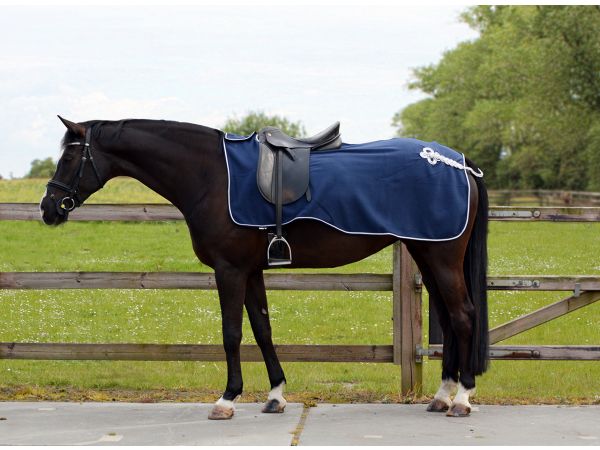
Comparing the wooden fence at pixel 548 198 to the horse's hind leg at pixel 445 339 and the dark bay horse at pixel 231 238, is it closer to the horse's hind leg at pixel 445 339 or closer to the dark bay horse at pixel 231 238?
the horse's hind leg at pixel 445 339

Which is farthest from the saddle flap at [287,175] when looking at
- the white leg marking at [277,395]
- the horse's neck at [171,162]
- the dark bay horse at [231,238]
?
the white leg marking at [277,395]

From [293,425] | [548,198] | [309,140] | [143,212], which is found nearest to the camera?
[293,425]

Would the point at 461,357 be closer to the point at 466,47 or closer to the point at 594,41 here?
the point at 594,41

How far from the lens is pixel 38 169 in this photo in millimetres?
72500

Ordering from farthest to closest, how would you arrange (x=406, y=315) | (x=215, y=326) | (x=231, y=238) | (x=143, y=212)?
(x=215, y=326), (x=143, y=212), (x=406, y=315), (x=231, y=238)

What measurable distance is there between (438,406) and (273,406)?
46.5 inches

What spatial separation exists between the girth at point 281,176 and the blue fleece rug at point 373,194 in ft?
0.17

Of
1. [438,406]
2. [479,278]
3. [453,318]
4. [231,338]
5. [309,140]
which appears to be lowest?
[438,406]

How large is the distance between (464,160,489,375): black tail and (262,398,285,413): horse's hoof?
1.39m

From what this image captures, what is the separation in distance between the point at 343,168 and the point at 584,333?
4.71 meters

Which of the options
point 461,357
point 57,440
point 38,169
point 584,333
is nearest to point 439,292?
point 461,357

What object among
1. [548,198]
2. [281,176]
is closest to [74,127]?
[281,176]

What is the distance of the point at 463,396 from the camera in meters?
6.25

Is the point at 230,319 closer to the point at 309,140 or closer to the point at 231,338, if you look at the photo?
the point at 231,338
